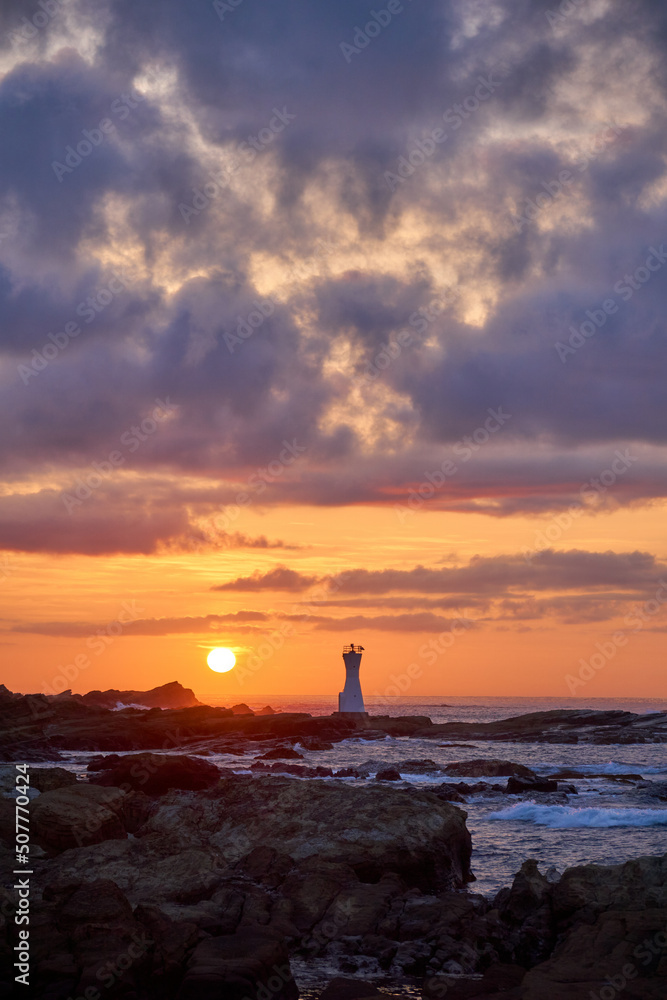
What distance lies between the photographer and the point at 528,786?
3859 cm

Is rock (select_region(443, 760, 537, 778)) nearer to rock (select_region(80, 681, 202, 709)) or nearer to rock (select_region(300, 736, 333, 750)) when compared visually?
rock (select_region(300, 736, 333, 750))


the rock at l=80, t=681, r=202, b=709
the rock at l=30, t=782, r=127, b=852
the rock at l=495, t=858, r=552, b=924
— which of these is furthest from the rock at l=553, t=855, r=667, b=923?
the rock at l=80, t=681, r=202, b=709

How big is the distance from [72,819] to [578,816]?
67.4 ft

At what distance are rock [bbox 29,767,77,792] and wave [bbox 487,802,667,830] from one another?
1658cm

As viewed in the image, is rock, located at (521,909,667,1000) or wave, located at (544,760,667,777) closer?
rock, located at (521,909,667,1000)

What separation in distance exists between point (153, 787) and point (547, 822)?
51.5ft

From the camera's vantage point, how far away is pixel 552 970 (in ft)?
38.7

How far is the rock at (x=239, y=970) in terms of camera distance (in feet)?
37.3

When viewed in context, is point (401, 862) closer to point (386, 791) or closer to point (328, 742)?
point (386, 791)

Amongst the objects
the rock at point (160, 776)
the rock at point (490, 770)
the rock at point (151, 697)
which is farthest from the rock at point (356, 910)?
the rock at point (151, 697)

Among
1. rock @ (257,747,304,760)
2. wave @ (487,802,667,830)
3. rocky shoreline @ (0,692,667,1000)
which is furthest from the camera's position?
rock @ (257,747,304,760)

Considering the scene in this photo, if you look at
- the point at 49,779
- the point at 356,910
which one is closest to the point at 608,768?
the point at 49,779

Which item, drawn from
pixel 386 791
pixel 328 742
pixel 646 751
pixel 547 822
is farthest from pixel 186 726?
pixel 386 791

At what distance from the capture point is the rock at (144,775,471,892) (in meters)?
18.8
